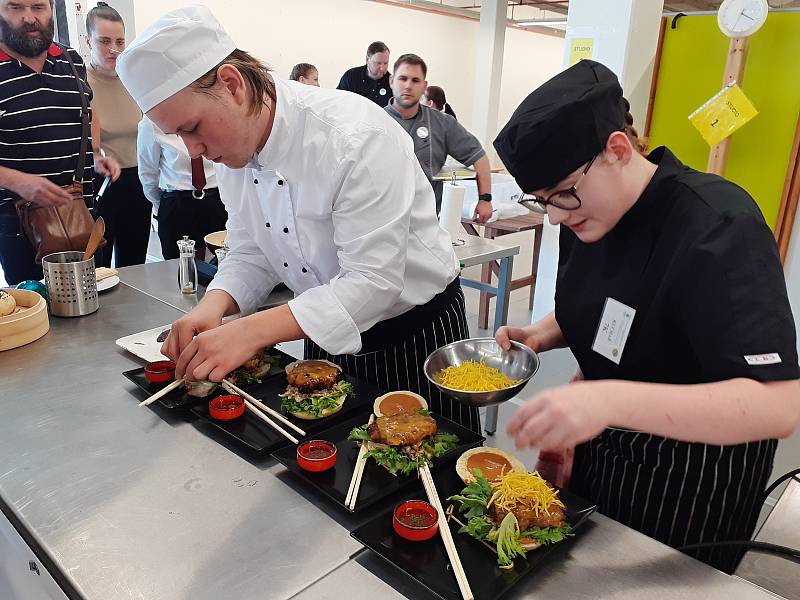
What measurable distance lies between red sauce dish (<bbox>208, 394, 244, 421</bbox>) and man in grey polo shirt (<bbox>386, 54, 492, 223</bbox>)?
2772 millimetres

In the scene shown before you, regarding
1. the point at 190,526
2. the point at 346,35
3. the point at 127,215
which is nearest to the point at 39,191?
the point at 127,215

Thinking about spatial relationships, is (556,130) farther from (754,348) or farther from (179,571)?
(179,571)

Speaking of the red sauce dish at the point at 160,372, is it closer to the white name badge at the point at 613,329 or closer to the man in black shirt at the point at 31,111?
the white name badge at the point at 613,329

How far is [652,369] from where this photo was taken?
47.9 inches

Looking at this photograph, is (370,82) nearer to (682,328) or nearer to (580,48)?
(580,48)

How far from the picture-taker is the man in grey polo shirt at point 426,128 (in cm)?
392

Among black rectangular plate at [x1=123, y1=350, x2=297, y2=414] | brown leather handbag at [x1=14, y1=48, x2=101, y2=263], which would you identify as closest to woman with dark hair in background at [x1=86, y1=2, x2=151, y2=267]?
brown leather handbag at [x1=14, y1=48, x2=101, y2=263]

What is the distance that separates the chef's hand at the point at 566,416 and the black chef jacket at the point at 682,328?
248 millimetres

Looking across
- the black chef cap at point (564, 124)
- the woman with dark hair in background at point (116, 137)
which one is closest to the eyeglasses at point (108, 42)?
the woman with dark hair in background at point (116, 137)

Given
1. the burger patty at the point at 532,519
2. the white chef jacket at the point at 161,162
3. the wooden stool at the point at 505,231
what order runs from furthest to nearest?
the wooden stool at the point at 505,231
the white chef jacket at the point at 161,162
the burger patty at the point at 532,519

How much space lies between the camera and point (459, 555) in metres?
0.99

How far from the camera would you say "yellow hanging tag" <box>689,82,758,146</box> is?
2.53 m

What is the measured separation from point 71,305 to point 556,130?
1.61 meters

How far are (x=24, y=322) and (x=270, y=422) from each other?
0.89 metres
